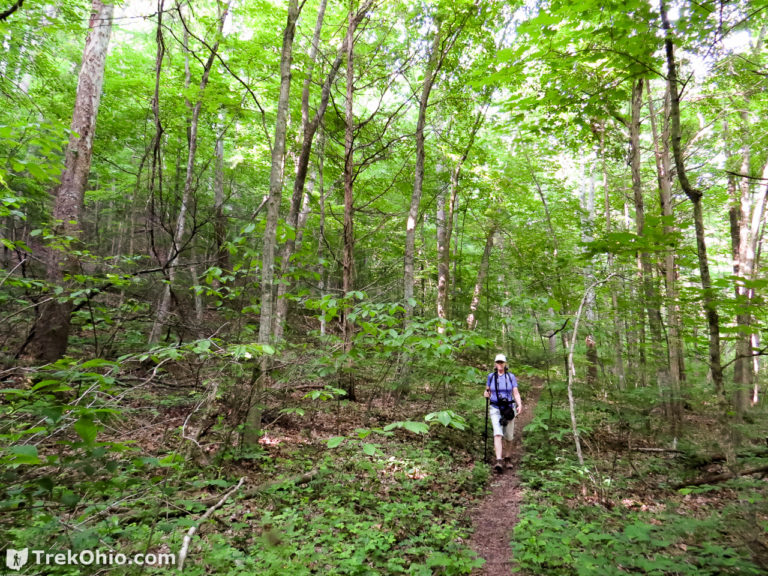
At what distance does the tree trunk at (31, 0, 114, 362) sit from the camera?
21.8 ft

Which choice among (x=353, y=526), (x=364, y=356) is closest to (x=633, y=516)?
(x=353, y=526)

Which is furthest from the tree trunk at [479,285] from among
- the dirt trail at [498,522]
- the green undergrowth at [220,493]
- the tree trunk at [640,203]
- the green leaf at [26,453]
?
the green leaf at [26,453]

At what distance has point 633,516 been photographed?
154 inches

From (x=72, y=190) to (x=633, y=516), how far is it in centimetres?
1039

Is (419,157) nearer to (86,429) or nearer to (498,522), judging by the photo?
(498,522)

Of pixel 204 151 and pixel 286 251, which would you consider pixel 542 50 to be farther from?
pixel 204 151

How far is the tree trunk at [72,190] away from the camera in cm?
664

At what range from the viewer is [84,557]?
250 centimetres

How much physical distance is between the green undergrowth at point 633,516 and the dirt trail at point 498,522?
0.46ft

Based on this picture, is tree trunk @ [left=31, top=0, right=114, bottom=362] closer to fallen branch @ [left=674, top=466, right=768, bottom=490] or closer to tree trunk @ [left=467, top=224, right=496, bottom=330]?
fallen branch @ [left=674, top=466, right=768, bottom=490]

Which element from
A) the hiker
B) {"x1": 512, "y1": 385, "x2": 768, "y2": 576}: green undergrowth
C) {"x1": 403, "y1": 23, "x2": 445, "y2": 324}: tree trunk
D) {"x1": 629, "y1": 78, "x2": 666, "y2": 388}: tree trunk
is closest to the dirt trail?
{"x1": 512, "y1": 385, "x2": 768, "y2": 576}: green undergrowth

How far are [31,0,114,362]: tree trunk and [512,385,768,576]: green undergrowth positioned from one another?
800 centimetres

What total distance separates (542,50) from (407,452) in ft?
19.9

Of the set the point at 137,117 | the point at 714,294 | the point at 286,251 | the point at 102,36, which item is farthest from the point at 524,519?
the point at 137,117
